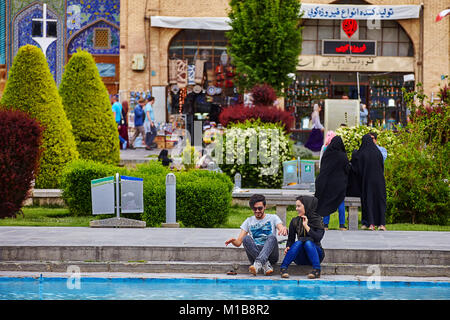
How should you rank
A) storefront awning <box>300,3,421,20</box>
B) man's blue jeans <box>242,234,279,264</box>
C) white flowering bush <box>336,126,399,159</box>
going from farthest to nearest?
storefront awning <box>300,3,421,20</box>
white flowering bush <box>336,126,399,159</box>
man's blue jeans <box>242,234,279,264</box>

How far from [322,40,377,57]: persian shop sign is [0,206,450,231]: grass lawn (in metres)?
15.8

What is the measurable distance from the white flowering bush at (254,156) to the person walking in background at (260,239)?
327 inches

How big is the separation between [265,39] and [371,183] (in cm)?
1322

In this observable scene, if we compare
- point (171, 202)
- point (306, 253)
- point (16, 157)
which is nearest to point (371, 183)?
point (171, 202)

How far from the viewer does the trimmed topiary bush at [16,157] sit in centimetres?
1330

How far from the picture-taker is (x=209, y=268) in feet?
32.3

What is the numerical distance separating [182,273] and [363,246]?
228 cm

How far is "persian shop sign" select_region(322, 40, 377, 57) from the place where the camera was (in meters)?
30.5

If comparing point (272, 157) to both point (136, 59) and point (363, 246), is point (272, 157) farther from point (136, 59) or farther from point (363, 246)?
point (136, 59)

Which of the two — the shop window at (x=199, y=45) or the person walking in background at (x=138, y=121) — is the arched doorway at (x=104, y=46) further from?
the person walking in background at (x=138, y=121)

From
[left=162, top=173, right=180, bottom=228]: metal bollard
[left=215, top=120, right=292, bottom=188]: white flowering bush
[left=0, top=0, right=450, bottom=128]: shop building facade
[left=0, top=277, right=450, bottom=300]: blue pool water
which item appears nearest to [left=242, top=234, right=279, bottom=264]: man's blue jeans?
[left=0, top=277, right=450, bottom=300]: blue pool water

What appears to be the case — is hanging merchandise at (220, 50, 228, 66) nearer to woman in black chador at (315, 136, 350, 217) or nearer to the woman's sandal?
woman in black chador at (315, 136, 350, 217)

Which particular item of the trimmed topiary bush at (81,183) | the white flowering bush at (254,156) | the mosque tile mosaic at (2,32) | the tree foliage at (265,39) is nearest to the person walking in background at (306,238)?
the trimmed topiary bush at (81,183)

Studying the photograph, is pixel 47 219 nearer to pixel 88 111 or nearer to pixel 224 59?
pixel 88 111
